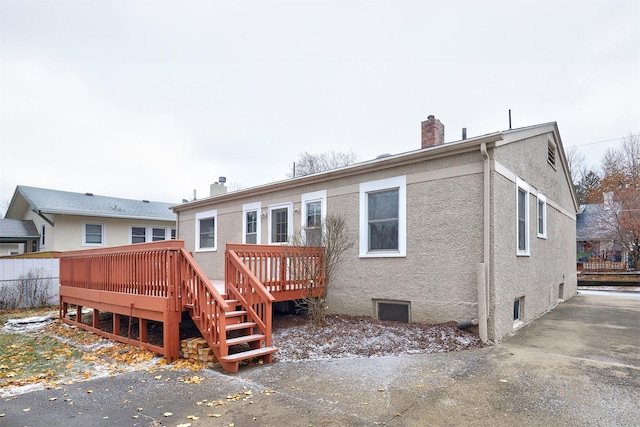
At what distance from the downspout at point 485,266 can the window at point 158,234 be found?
53.8 ft

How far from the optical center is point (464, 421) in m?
3.35

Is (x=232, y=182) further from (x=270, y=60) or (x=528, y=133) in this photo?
(x=528, y=133)

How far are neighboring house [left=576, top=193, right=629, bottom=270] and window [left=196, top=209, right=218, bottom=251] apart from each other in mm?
23495

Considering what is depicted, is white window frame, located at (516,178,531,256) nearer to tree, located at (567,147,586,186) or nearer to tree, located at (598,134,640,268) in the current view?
tree, located at (598,134,640,268)

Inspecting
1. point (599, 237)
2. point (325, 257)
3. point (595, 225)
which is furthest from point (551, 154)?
point (599, 237)

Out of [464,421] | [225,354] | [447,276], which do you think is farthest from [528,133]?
[225,354]

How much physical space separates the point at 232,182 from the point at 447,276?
36152 millimetres

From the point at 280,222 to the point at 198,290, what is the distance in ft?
15.2

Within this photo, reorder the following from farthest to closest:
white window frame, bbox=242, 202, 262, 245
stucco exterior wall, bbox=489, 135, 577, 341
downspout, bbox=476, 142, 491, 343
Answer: white window frame, bbox=242, 202, 262, 245 → stucco exterior wall, bbox=489, 135, 577, 341 → downspout, bbox=476, 142, 491, 343

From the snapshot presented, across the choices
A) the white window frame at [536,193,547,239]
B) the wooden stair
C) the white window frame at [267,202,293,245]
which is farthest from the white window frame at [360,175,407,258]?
the white window frame at [536,193,547,239]

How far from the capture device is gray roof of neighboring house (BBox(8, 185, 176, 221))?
50.2 feet

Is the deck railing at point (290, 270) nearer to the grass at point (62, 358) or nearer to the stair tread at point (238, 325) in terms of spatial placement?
the stair tread at point (238, 325)

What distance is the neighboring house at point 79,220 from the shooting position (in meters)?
15.5

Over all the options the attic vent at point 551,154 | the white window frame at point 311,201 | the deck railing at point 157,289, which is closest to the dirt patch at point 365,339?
the deck railing at point 157,289
